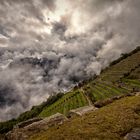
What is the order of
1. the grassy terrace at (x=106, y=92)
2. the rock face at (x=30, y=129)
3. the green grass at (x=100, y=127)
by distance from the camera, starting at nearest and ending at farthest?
the green grass at (x=100, y=127)
the rock face at (x=30, y=129)
the grassy terrace at (x=106, y=92)

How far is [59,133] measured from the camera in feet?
75.9

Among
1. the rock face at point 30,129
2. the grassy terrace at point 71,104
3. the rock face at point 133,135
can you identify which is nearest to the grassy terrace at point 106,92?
the grassy terrace at point 71,104

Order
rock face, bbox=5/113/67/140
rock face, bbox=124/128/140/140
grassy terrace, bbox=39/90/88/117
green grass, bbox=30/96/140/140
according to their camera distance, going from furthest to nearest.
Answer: grassy terrace, bbox=39/90/88/117 < rock face, bbox=5/113/67/140 < green grass, bbox=30/96/140/140 < rock face, bbox=124/128/140/140

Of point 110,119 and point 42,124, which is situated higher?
point 42,124

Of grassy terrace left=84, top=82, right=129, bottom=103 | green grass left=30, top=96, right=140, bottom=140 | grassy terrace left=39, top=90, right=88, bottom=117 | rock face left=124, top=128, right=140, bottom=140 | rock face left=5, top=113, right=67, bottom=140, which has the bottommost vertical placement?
rock face left=124, top=128, right=140, bottom=140

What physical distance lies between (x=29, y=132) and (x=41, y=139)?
4.65 meters

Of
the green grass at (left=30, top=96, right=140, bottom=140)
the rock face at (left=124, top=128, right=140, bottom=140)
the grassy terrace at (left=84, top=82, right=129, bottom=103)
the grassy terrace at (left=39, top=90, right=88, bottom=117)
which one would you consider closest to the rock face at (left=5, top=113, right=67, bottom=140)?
Result: the green grass at (left=30, top=96, right=140, bottom=140)

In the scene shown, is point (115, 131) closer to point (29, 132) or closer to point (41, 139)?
point (41, 139)

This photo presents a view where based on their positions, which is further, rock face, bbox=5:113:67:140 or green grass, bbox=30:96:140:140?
rock face, bbox=5:113:67:140

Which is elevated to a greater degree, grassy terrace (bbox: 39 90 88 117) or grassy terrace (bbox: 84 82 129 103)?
grassy terrace (bbox: 39 90 88 117)

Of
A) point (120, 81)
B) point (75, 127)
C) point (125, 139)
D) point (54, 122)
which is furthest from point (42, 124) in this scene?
point (120, 81)

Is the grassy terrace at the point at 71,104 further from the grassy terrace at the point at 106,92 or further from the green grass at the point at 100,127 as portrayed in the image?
the green grass at the point at 100,127

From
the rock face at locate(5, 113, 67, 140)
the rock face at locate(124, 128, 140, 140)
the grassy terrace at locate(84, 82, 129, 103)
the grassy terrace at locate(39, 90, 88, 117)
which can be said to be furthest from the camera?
the grassy terrace at locate(39, 90, 88, 117)

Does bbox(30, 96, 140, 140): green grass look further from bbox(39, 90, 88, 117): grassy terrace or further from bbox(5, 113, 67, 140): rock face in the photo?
bbox(39, 90, 88, 117): grassy terrace
